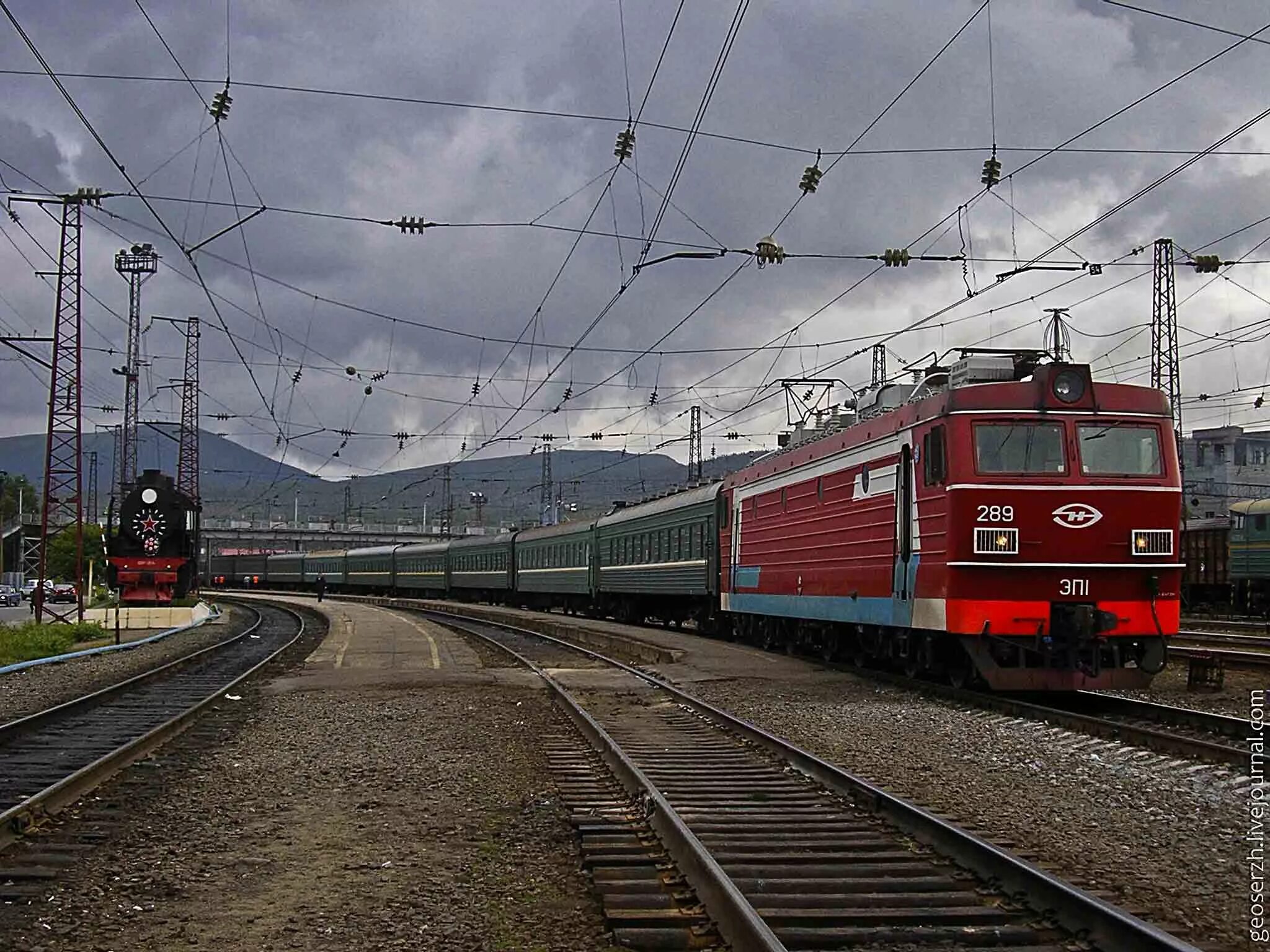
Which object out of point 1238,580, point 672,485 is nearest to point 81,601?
point 672,485

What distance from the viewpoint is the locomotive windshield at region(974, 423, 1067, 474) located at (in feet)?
48.7

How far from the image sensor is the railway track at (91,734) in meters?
9.60

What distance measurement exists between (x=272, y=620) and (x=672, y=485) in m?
18.6

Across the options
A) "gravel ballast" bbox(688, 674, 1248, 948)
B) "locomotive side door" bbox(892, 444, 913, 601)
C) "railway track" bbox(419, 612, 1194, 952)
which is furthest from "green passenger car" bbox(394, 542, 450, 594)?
"railway track" bbox(419, 612, 1194, 952)

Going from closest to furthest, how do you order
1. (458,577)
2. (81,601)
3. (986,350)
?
(986,350), (81,601), (458,577)

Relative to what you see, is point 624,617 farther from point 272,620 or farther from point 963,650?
point 963,650

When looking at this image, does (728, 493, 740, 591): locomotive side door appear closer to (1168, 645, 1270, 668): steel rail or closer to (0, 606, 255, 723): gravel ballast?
(1168, 645, 1270, 668): steel rail

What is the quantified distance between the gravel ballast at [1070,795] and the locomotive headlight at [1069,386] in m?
3.61

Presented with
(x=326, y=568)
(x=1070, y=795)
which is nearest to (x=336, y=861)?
(x=1070, y=795)

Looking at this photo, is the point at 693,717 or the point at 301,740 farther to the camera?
the point at 693,717

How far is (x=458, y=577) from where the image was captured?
6706 centimetres

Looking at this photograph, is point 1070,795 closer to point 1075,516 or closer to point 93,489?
point 1075,516

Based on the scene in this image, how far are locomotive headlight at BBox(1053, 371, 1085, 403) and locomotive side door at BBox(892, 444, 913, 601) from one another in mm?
1860

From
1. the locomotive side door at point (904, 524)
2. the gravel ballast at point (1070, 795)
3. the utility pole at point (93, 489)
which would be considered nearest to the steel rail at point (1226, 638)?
the locomotive side door at point (904, 524)
